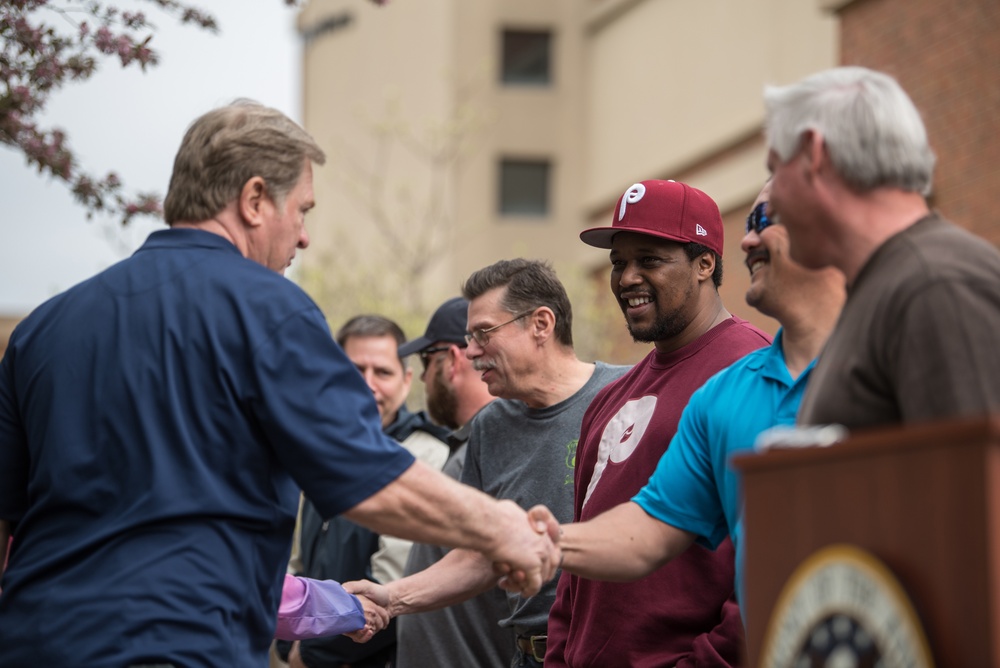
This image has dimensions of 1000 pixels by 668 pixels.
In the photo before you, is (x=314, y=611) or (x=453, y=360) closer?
(x=314, y=611)

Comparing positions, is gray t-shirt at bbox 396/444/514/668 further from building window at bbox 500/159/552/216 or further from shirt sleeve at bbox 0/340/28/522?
building window at bbox 500/159/552/216

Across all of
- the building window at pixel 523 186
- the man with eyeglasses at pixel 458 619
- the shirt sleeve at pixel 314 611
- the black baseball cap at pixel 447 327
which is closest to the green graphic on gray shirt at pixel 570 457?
the man with eyeglasses at pixel 458 619

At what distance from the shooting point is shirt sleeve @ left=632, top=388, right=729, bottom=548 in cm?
400

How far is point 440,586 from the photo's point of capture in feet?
17.9

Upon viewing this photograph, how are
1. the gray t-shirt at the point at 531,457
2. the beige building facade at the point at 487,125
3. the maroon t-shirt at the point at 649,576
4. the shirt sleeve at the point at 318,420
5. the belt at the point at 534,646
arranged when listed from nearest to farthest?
the shirt sleeve at the point at 318,420 → the maroon t-shirt at the point at 649,576 → the belt at the point at 534,646 → the gray t-shirt at the point at 531,457 → the beige building facade at the point at 487,125

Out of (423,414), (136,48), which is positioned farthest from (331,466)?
(423,414)

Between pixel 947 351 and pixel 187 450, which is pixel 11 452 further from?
pixel 947 351

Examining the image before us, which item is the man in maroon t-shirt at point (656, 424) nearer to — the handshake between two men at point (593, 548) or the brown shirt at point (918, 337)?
the handshake between two men at point (593, 548)

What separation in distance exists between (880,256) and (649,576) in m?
1.86

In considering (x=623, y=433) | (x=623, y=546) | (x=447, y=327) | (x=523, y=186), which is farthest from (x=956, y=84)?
(x=523, y=186)

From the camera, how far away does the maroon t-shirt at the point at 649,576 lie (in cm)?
436

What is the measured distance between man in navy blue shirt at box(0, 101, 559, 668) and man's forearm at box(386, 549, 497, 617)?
5.93 feet

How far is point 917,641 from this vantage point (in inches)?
88.2

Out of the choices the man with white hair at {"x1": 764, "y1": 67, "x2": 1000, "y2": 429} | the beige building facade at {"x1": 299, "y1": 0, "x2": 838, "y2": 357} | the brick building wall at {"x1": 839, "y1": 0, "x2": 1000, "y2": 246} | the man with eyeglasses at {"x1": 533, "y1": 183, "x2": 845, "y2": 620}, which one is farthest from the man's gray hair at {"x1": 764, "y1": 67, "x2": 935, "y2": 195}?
the beige building facade at {"x1": 299, "y1": 0, "x2": 838, "y2": 357}
